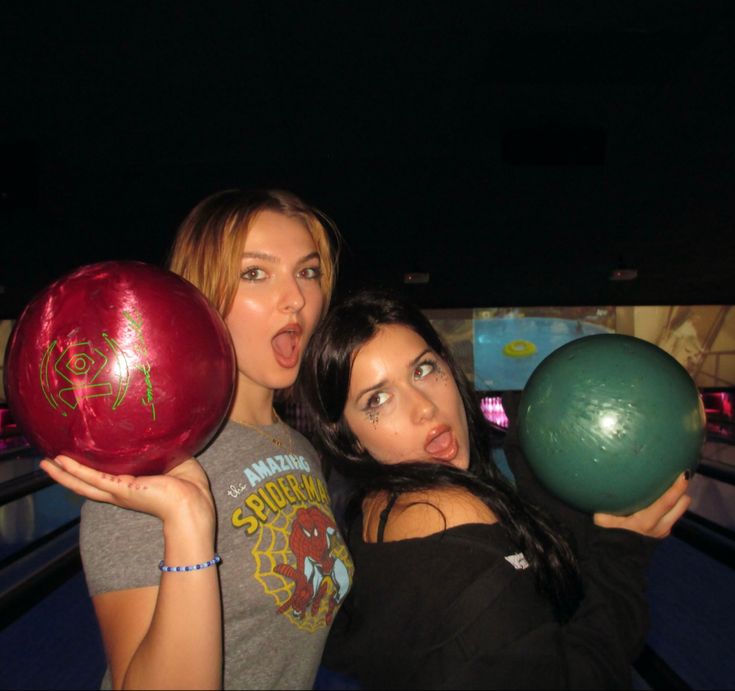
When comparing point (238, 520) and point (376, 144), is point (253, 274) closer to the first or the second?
point (238, 520)

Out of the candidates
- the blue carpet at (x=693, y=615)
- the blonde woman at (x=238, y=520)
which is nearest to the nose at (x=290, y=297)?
the blonde woman at (x=238, y=520)

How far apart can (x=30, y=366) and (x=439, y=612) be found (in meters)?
0.73

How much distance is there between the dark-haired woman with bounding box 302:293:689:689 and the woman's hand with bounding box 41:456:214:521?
0.40 meters

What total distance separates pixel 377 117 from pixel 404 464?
2928 millimetres

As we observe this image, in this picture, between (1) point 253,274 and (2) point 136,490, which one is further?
(1) point 253,274

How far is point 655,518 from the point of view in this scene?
1.07 m

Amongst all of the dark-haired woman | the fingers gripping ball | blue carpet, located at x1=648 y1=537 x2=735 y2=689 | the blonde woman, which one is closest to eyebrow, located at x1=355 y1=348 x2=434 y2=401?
the dark-haired woman

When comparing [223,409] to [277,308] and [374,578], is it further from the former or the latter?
[374,578]

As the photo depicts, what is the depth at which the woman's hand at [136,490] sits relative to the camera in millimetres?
719

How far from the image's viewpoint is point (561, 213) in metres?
5.39

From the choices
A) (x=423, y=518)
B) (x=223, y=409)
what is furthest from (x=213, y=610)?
(x=423, y=518)

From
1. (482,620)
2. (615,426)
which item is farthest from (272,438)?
(615,426)

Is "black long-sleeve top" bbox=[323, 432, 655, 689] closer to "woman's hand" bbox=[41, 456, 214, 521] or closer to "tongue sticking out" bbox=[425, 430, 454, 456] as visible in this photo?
"tongue sticking out" bbox=[425, 430, 454, 456]

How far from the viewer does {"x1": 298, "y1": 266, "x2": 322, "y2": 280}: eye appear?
1.21 m
